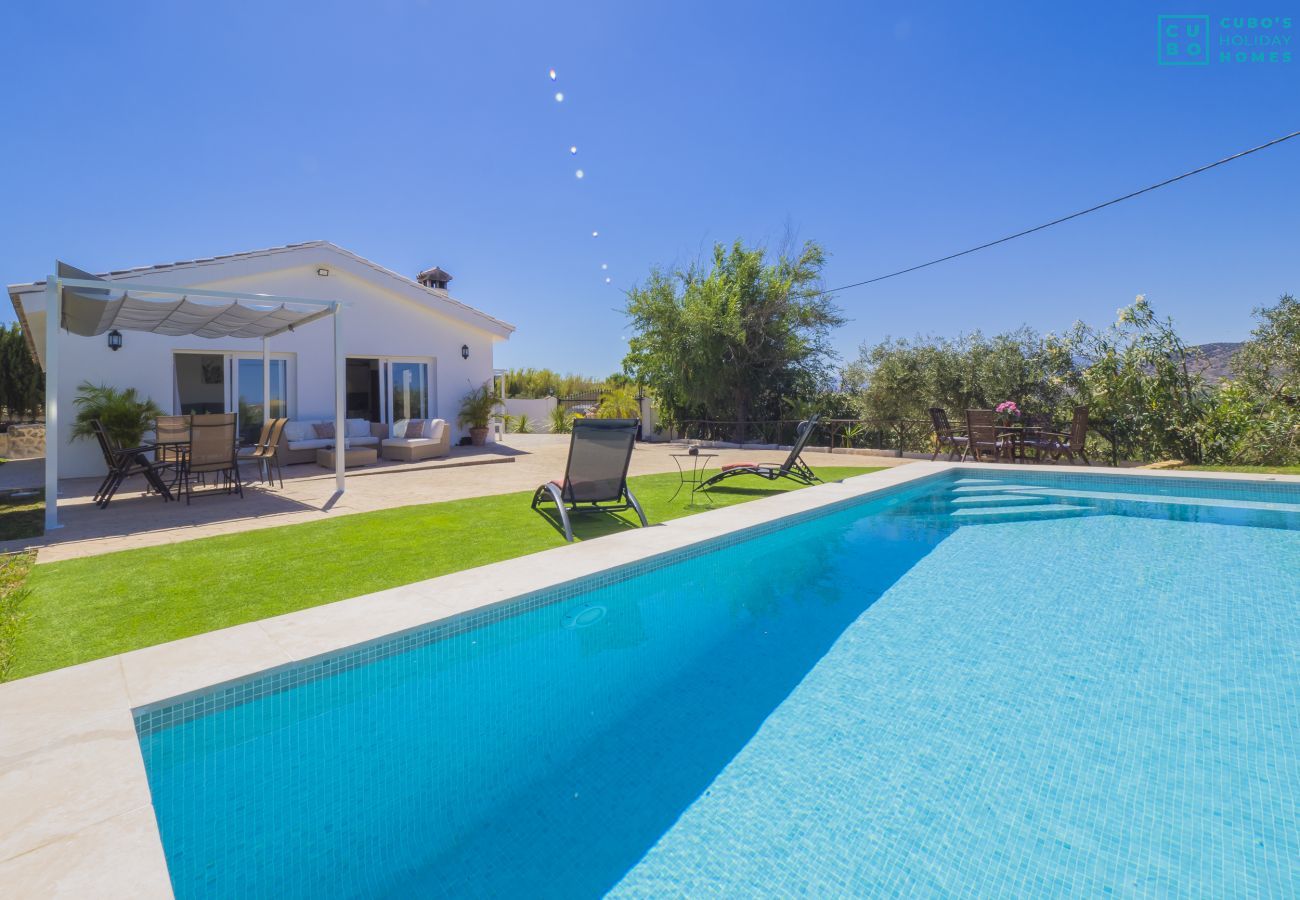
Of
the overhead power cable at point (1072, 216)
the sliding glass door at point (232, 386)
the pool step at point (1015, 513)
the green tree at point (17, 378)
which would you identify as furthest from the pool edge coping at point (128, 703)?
the green tree at point (17, 378)

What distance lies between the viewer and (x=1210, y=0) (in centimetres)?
1150

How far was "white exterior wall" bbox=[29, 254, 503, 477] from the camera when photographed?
10367 millimetres

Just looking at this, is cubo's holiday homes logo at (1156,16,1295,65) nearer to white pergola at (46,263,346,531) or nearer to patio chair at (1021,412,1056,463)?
patio chair at (1021,412,1056,463)

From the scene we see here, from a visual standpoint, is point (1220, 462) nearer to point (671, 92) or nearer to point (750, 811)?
point (750, 811)

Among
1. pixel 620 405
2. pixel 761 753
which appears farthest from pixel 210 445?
pixel 620 405

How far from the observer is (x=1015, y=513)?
789 cm

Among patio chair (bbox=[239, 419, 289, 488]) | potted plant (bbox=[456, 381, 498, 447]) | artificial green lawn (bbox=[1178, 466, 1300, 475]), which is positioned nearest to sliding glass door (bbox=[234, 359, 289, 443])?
patio chair (bbox=[239, 419, 289, 488])

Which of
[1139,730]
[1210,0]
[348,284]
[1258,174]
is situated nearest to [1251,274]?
[1258,174]

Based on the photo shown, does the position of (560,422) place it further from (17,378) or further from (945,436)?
(17,378)

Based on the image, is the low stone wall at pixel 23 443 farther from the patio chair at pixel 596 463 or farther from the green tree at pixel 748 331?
the patio chair at pixel 596 463

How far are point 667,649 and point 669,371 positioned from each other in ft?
51.1

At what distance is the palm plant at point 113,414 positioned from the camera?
9.98 m

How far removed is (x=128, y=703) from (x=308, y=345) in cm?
1215

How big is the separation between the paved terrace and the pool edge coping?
3585 mm
